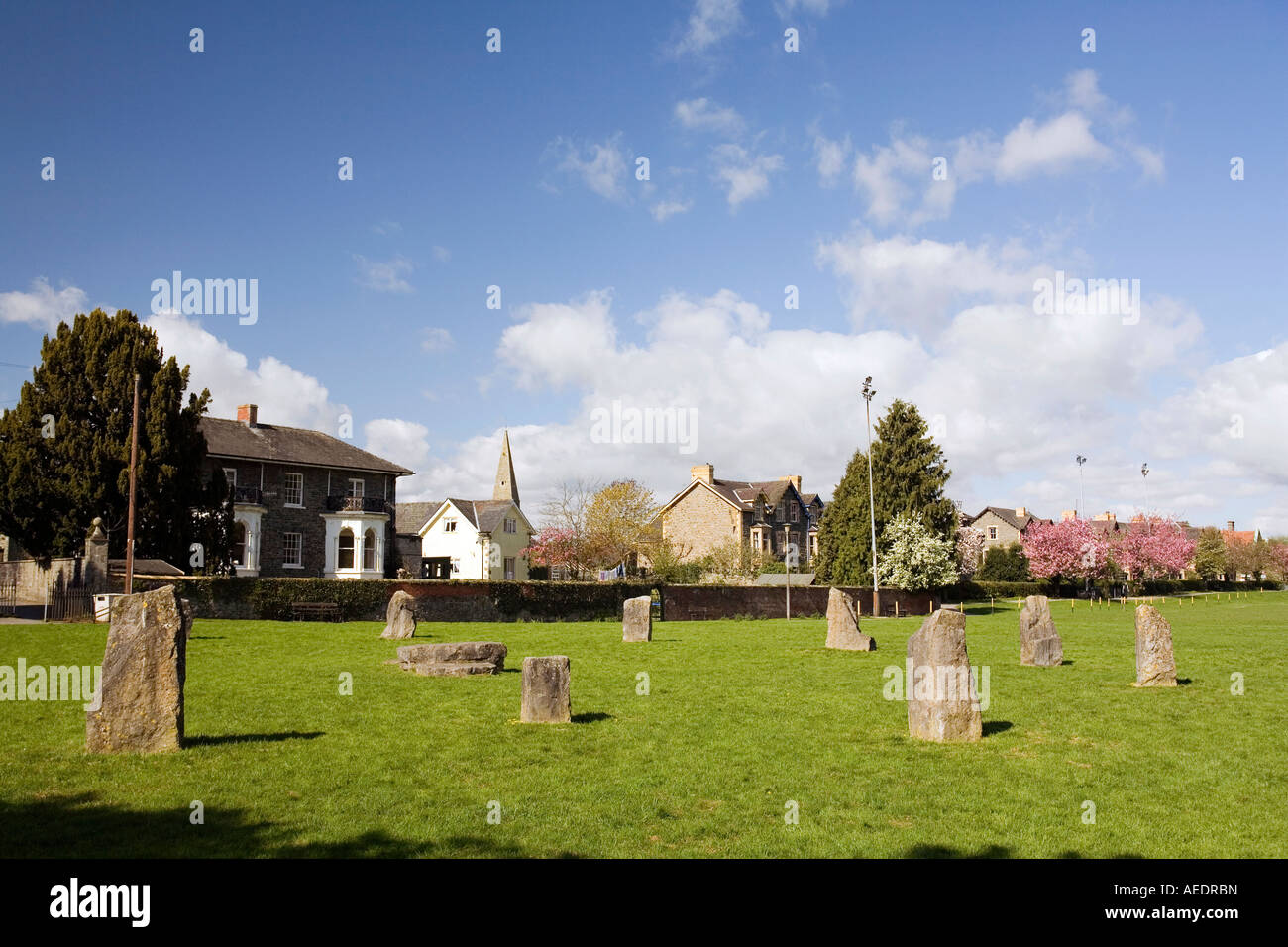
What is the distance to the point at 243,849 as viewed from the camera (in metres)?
6.84

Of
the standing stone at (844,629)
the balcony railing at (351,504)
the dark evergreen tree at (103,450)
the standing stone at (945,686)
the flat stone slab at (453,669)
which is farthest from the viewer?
the balcony railing at (351,504)

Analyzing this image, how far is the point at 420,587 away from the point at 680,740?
25.9 m

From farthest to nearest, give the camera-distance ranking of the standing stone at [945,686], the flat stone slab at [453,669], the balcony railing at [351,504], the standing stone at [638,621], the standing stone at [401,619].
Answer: the balcony railing at [351,504] → the standing stone at [638,621] → the standing stone at [401,619] → the flat stone slab at [453,669] → the standing stone at [945,686]

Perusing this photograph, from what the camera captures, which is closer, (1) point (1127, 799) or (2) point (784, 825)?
(2) point (784, 825)

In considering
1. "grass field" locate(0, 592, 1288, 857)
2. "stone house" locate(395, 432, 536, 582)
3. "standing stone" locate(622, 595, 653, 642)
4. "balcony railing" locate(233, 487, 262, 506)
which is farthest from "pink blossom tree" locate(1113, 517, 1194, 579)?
"balcony railing" locate(233, 487, 262, 506)

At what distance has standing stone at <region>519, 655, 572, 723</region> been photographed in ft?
40.5

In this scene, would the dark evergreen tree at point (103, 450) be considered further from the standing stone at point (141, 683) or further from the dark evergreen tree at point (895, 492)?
the dark evergreen tree at point (895, 492)

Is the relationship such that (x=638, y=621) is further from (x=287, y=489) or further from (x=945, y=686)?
(x=287, y=489)

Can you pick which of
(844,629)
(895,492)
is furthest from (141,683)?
(895,492)

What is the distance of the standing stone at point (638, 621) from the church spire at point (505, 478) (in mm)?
74781

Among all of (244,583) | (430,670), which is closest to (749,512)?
(244,583)

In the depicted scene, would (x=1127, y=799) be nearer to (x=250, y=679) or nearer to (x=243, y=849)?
(x=243, y=849)

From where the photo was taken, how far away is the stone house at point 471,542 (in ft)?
243

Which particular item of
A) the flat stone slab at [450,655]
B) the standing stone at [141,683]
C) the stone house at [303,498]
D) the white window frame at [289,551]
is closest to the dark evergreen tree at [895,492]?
the stone house at [303,498]
